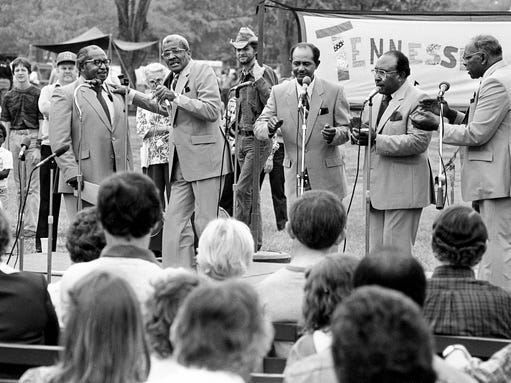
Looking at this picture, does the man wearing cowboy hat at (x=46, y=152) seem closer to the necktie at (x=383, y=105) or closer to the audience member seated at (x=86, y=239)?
the necktie at (x=383, y=105)

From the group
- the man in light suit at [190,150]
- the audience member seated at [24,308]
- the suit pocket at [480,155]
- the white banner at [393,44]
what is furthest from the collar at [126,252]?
the white banner at [393,44]

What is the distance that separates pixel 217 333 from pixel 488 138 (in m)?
5.86

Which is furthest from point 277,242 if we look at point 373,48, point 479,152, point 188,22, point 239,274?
point 188,22

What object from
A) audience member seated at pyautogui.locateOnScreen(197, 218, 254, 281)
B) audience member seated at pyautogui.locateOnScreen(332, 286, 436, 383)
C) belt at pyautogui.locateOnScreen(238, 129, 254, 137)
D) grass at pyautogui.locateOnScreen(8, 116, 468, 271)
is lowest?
grass at pyautogui.locateOnScreen(8, 116, 468, 271)

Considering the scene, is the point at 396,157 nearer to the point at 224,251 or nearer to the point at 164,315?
the point at 224,251

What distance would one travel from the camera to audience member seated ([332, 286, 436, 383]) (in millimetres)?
2662

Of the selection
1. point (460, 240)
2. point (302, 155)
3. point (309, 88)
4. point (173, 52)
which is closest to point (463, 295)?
point (460, 240)

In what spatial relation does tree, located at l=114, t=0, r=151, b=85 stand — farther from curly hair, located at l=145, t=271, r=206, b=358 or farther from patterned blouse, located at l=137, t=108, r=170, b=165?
curly hair, located at l=145, t=271, r=206, b=358

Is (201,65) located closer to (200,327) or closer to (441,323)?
(441,323)

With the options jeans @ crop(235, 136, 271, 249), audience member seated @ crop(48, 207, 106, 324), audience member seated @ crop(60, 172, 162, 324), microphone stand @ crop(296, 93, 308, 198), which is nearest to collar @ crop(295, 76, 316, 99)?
microphone stand @ crop(296, 93, 308, 198)

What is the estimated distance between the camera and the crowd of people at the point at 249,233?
3213 millimetres

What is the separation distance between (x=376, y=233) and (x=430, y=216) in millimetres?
7686

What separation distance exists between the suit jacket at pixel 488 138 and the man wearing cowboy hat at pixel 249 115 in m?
3.01

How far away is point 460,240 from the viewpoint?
5.18 metres
